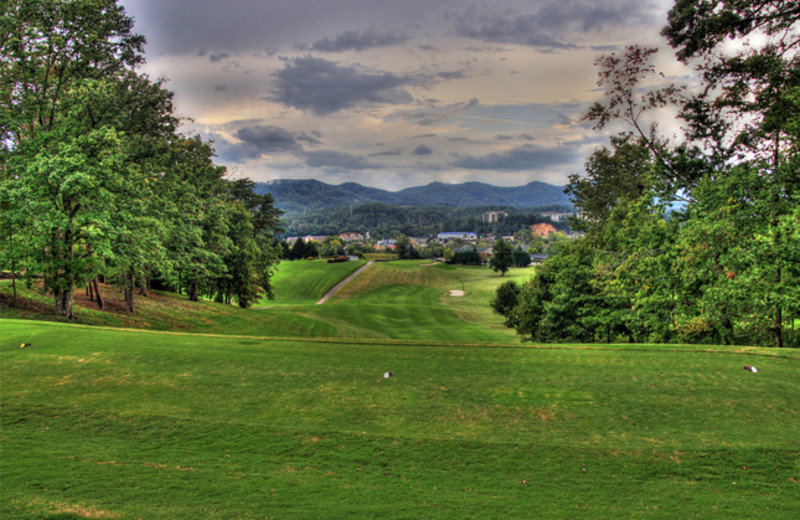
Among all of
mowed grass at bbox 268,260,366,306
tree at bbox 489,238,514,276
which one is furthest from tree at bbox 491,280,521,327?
tree at bbox 489,238,514,276

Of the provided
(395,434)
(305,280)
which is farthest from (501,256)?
(395,434)

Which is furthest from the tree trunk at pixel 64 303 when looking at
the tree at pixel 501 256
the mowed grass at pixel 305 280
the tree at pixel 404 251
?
the tree at pixel 404 251

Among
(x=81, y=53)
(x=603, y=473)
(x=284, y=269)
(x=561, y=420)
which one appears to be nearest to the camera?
(x=603, y=473)

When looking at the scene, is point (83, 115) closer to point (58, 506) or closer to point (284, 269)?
point (58, 506)

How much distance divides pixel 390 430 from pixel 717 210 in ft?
64.7

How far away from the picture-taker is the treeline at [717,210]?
1670 centimetres

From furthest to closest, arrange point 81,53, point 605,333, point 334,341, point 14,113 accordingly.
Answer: point 605,333
point 81,53
point 14,113
point 334,341

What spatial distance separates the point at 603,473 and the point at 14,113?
27462mm

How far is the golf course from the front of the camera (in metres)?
5.93

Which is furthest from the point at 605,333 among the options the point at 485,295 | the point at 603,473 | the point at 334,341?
the point at 485,295

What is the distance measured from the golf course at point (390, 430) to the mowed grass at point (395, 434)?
40 mm

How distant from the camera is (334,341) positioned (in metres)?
15.7

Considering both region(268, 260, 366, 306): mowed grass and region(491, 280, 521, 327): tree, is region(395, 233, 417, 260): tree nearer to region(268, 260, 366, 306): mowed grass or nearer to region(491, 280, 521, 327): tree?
region(268, 260, 366, 306): mowed grass

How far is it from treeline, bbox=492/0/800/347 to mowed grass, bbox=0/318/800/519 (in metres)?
5.29
